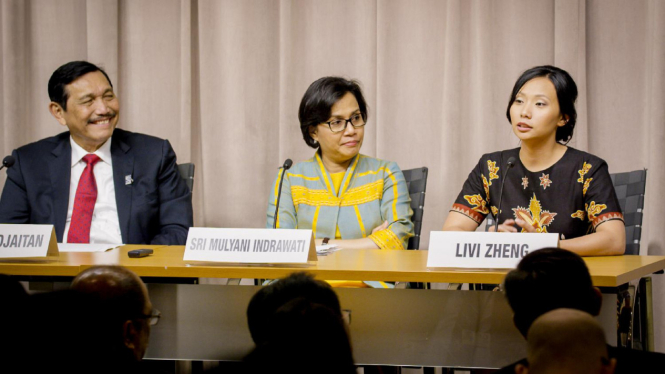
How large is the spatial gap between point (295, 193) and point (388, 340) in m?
1.08

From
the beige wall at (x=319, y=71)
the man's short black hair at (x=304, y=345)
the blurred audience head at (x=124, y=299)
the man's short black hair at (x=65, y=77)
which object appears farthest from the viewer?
the beige wall at (x=319, y=71)

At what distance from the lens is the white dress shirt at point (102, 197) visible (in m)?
3.20

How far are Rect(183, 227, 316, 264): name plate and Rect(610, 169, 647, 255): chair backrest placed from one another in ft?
4.79

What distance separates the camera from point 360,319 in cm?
229

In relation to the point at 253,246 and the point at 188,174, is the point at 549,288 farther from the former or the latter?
the point at 188,174

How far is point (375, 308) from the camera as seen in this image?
7.50ft

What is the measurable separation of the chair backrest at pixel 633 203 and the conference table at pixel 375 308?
0.49m

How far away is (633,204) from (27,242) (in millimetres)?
2319

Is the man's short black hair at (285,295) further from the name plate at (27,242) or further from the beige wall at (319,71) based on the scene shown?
the beige wall at (319,71)

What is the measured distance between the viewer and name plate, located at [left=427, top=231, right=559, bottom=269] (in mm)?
2070

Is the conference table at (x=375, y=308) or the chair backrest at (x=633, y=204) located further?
the chair backrest at (x=633, y=204)

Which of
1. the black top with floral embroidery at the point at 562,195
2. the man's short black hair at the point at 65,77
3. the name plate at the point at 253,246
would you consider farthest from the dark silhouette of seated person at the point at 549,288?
the man's short black hair at the point at 65,77

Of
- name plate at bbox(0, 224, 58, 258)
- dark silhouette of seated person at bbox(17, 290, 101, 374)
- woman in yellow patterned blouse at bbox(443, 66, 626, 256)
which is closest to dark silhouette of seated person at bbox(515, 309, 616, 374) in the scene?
dark silhouette of seated person at bbox(17, 290, 101, 374)

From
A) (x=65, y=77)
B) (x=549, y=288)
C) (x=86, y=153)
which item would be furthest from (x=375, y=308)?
(x=65, y=77)
